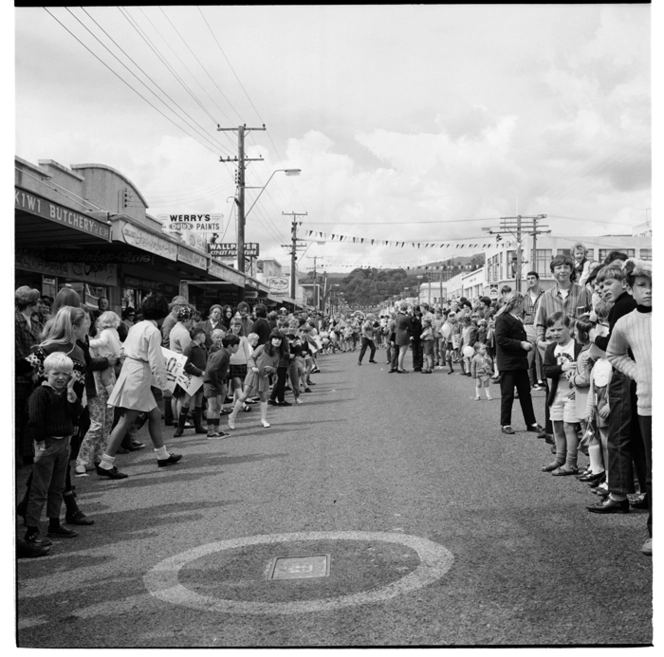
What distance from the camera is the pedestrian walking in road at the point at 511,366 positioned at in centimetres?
984

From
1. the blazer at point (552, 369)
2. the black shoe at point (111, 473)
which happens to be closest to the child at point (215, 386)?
the black shoe at point (111, 473)

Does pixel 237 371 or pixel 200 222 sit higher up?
pixel 200 222

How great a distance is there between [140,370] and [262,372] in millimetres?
3484

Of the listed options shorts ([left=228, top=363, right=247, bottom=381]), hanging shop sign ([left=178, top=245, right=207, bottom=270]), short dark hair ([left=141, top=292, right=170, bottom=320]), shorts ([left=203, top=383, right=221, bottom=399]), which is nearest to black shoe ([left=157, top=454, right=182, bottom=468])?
short dark hair ([left=141, top=292, right=170, bottom=320])

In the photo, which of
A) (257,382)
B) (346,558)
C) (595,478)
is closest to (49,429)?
(346,558)

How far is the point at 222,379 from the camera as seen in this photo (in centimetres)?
1054

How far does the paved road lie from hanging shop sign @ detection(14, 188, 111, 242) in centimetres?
323

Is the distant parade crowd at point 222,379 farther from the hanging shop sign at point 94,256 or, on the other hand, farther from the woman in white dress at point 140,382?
the hanging shop sign at point 94,256

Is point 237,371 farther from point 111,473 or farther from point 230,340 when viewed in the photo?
point 111,473

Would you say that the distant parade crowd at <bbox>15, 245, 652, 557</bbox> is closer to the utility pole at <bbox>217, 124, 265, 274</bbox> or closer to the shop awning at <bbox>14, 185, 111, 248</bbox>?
the shop awning at <bbox>14, 185, 111, 248</bbox>

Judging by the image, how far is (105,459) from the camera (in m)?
7.71

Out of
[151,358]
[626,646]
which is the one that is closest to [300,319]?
[151,358]

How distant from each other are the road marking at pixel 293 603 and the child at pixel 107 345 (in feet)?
11.4

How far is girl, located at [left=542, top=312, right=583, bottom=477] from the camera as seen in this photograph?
7336 millimetres
